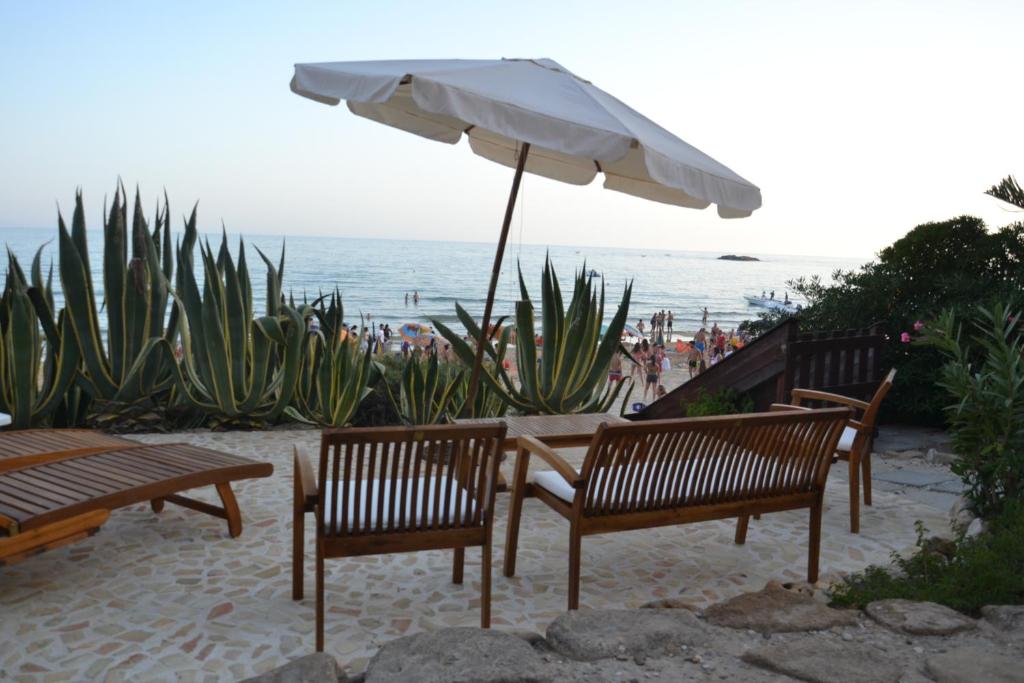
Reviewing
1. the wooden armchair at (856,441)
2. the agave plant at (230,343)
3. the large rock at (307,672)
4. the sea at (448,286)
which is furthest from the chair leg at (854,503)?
the sea at (448,286)

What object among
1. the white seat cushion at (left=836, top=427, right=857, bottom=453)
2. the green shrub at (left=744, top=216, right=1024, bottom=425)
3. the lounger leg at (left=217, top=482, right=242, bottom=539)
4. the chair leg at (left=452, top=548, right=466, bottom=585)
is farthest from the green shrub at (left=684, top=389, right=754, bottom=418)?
the lounger leg at (left=217, top=482, right=242, bottom=539)

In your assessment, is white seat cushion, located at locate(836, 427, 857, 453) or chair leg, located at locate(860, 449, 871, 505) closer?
white seat cushion, located at locate(836, 427, 857, 453)

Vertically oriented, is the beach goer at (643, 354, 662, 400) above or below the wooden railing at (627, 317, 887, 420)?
below

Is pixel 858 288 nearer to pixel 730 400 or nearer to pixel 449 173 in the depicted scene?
pixel 730 400

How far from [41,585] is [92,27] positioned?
19944 millimetres

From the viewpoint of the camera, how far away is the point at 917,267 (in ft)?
22.7

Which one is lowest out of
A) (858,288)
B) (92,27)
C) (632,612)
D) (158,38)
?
(632,612)

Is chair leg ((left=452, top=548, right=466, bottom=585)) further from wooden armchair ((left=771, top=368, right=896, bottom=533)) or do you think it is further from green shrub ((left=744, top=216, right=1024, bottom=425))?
green shrub ((left=744, top=216, right=1024, bottom=425))

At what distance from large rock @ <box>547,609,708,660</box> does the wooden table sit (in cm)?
131

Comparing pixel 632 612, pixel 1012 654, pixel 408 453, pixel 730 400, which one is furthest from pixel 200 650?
pixel 730 400

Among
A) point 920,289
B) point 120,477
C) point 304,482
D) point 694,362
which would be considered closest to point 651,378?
point 694,362

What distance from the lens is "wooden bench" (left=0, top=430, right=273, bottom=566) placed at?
9.34ft

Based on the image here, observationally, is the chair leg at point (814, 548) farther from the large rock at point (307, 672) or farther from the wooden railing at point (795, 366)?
the wooden railing at point (795, 366)

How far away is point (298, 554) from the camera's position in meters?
2.88
